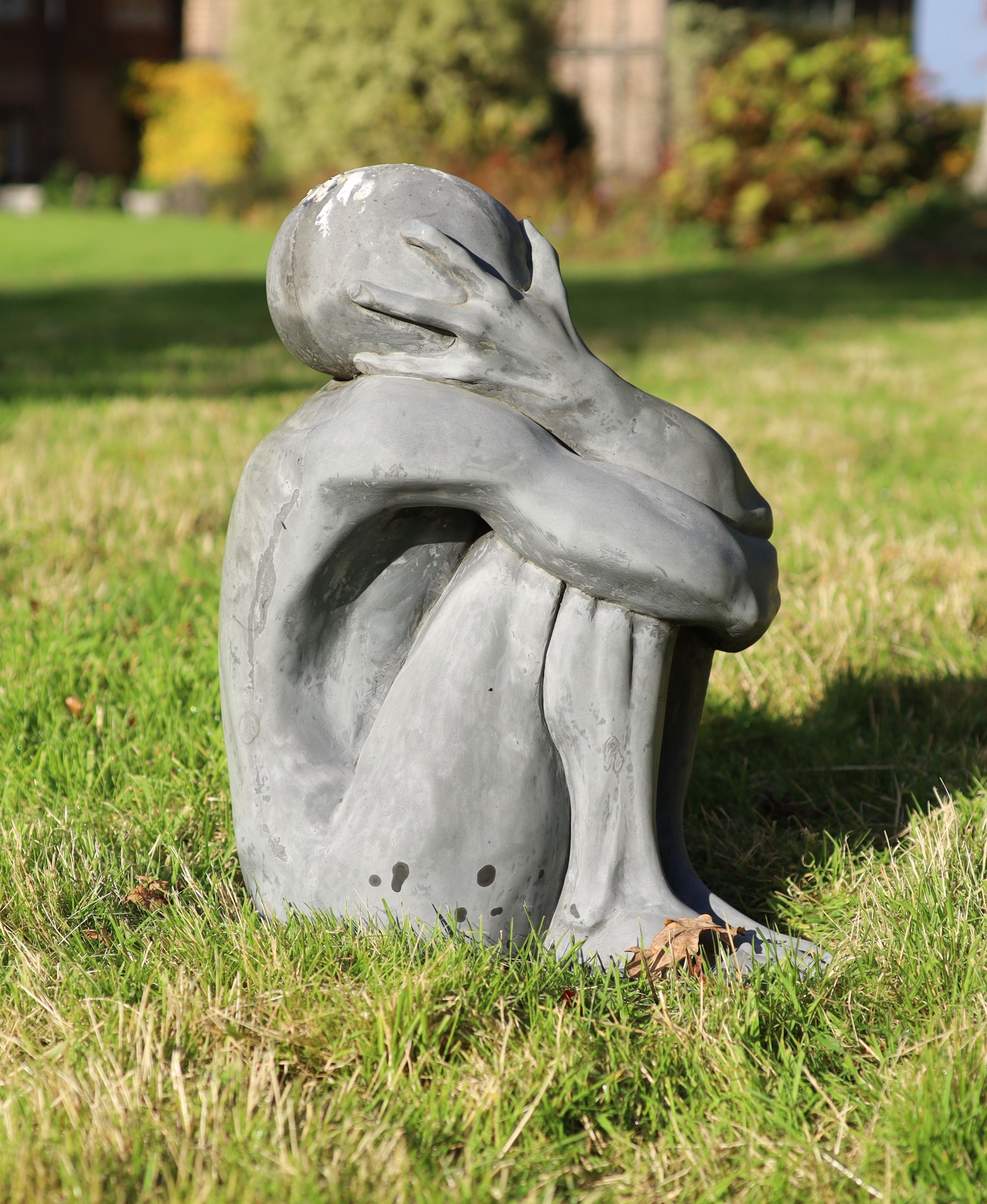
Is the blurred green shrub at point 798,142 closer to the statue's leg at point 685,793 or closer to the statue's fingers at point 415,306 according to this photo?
the statue's leg at point 685,793

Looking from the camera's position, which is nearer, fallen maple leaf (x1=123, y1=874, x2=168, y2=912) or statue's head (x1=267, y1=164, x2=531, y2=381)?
statue's head (x1=267, y1=164, x2=531, y2=381)

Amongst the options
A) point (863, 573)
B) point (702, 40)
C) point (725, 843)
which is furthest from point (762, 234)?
point (725, 843)

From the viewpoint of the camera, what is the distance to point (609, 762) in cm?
191

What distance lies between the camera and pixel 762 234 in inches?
666

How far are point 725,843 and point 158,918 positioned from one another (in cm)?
119

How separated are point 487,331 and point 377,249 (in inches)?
8.6

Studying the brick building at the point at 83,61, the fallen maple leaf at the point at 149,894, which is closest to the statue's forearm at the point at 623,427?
the fallen maple leaf at the point at 149,894

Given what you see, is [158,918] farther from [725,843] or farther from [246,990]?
[725,843]

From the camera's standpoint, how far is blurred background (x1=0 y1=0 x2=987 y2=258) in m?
17.0

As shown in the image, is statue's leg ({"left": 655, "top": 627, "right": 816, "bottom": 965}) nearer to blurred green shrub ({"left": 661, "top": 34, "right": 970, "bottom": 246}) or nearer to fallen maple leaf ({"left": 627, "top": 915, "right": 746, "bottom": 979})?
fallen maple leaf ({"left": 627, "top": 915, "right": 746, "bottom": 979})

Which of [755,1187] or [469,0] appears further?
[469,0]

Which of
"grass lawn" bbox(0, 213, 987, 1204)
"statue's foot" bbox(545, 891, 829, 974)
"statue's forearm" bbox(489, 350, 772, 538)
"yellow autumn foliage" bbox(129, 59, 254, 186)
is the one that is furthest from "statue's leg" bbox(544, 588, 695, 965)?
"yellow autumn foliage" bbox(129, 59, 254, 186)

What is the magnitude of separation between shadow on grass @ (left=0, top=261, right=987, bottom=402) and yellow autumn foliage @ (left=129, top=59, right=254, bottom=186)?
16384 millimetres

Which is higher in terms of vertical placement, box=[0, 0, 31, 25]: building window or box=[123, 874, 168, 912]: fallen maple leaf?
box=[0, 0, 31, 25]: building window
